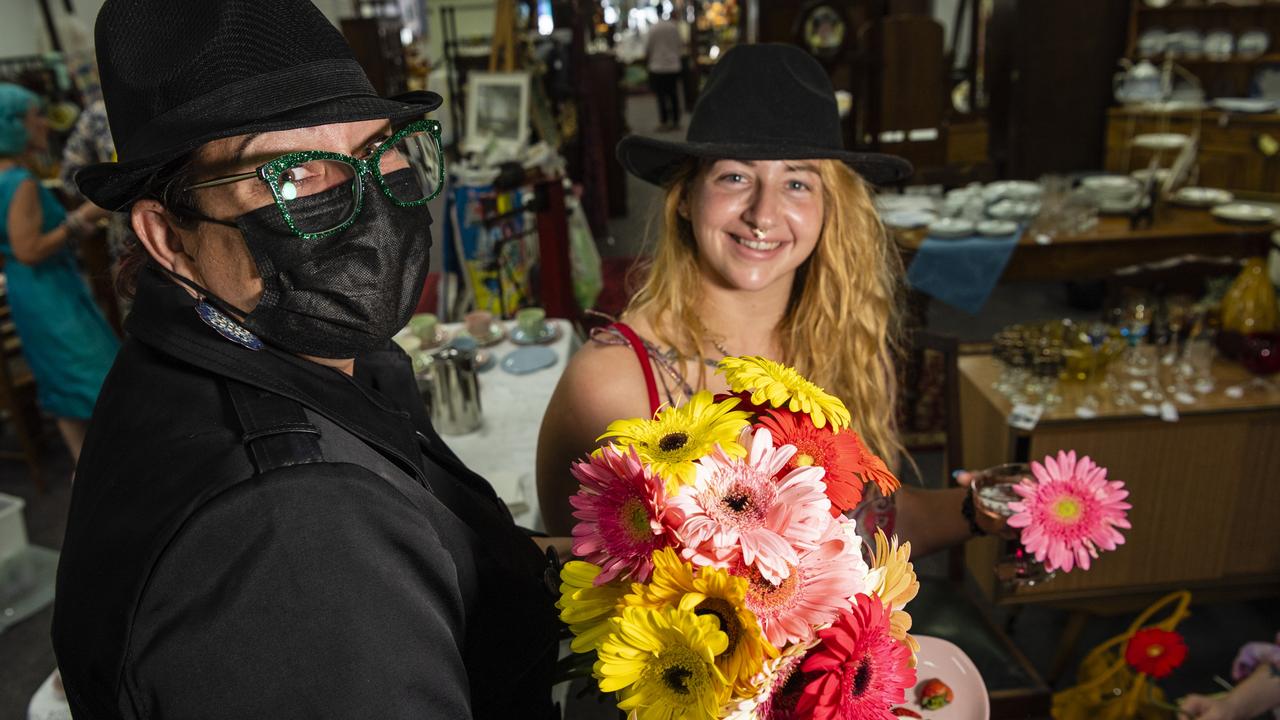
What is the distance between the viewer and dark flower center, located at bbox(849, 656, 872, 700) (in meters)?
0.78

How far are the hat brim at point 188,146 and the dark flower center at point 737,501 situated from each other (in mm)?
596

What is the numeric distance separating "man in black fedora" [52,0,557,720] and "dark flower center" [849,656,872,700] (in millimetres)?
394

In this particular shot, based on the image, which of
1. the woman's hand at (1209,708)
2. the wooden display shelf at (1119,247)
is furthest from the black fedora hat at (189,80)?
the wooden display shelf at (1119,247)

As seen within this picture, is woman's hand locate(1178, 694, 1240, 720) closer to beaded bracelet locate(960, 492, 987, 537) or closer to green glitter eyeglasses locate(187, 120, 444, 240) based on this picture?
beaded bracelet locate(960, 492, 987, 537)

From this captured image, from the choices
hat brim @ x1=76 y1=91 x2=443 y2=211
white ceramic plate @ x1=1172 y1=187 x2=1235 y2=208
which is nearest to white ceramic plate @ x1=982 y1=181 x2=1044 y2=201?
white ceramic plate @ x1=1172 y1=187 x2=1235 y2=208

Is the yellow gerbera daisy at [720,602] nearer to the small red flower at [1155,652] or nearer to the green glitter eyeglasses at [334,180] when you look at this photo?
the green glitter eyeglasses at [334,180]

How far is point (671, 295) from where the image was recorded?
169cm

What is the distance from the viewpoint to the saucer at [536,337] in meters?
3.22

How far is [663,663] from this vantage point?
0.76 metres

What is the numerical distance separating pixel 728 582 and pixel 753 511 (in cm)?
8

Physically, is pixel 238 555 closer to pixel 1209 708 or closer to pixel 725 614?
pixel 725 614

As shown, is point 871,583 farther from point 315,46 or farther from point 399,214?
point 315,46

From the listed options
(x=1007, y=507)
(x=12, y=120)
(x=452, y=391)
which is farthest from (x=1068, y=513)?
(x=12, y=120)

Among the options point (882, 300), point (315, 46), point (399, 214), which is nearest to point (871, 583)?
point (399, 214)
